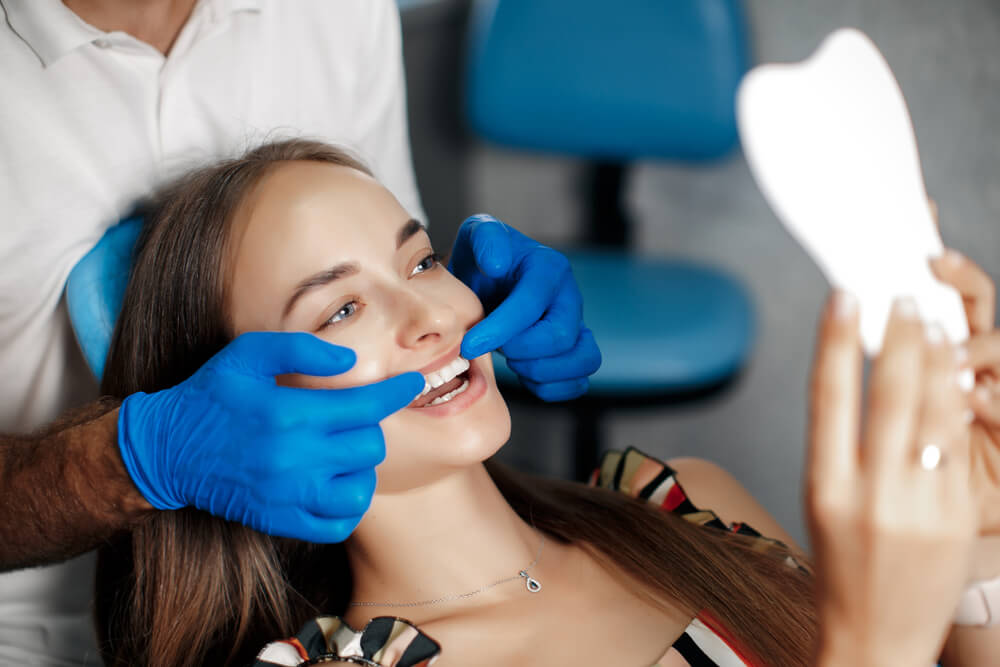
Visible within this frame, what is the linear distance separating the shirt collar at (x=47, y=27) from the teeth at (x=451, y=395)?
584mm

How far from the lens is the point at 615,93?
6.06 feet

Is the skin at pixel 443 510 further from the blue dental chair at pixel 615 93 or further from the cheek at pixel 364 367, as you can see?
the blue dental chair at pixel 615 93

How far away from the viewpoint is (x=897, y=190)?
0.67 m

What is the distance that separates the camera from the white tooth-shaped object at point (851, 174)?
639 mm

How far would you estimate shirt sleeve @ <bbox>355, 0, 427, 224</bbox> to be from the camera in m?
1.33

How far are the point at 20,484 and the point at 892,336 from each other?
2.71 ft

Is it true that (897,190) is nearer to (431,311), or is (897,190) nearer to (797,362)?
(431,311)

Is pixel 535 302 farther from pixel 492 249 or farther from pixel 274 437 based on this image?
pixel 274 437

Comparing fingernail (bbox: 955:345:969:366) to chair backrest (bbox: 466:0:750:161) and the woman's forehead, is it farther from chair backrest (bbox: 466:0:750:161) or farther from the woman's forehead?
chair backrest (bbox: 466:0:750:161)

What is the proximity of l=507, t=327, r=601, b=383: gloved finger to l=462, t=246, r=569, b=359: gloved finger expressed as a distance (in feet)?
0.18

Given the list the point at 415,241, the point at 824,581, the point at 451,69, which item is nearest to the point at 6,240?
the point at 415,241

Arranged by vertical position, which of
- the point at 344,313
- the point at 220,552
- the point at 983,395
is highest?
the point at 983,395

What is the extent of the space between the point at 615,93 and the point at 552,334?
979 mm

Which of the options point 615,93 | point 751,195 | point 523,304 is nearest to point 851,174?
point 523,304
